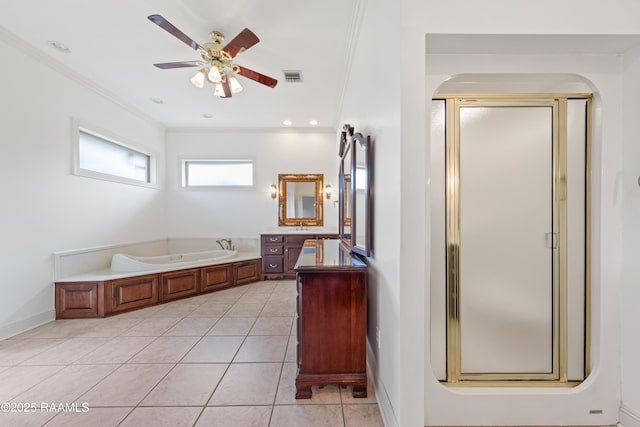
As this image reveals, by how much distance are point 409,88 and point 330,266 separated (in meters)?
1.15

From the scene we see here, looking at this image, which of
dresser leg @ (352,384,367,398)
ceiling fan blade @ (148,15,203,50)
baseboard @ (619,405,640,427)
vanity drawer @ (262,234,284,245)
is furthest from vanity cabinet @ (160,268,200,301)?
baseboard @ (619,405,640,427)

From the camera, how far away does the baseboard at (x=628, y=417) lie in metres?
1.40

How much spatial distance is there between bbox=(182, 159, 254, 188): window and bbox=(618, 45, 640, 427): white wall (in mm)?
5068

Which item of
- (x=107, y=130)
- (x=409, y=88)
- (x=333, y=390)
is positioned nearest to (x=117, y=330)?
(x=333, y=390)

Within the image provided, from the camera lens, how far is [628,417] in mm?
1421

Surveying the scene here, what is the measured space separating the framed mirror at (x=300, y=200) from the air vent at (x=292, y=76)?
2.24 m

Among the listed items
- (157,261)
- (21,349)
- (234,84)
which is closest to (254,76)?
(234,84)

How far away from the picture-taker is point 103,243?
381 cm

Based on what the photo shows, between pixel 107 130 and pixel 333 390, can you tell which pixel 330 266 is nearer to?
pixel 333 390

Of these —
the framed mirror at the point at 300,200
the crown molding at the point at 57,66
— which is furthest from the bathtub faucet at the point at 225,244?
the crown molding at the point at 57,66

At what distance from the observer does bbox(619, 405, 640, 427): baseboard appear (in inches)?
55.0

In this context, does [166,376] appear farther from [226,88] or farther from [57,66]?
[57,66]

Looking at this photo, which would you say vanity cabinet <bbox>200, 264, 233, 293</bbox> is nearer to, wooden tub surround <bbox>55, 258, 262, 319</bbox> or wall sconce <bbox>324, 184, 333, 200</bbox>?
wooden tub surround <bbox>55, 258, 262, 319</bbox>

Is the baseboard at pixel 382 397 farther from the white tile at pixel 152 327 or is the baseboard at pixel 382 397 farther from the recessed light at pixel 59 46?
the recessed light at pixel 59 46
